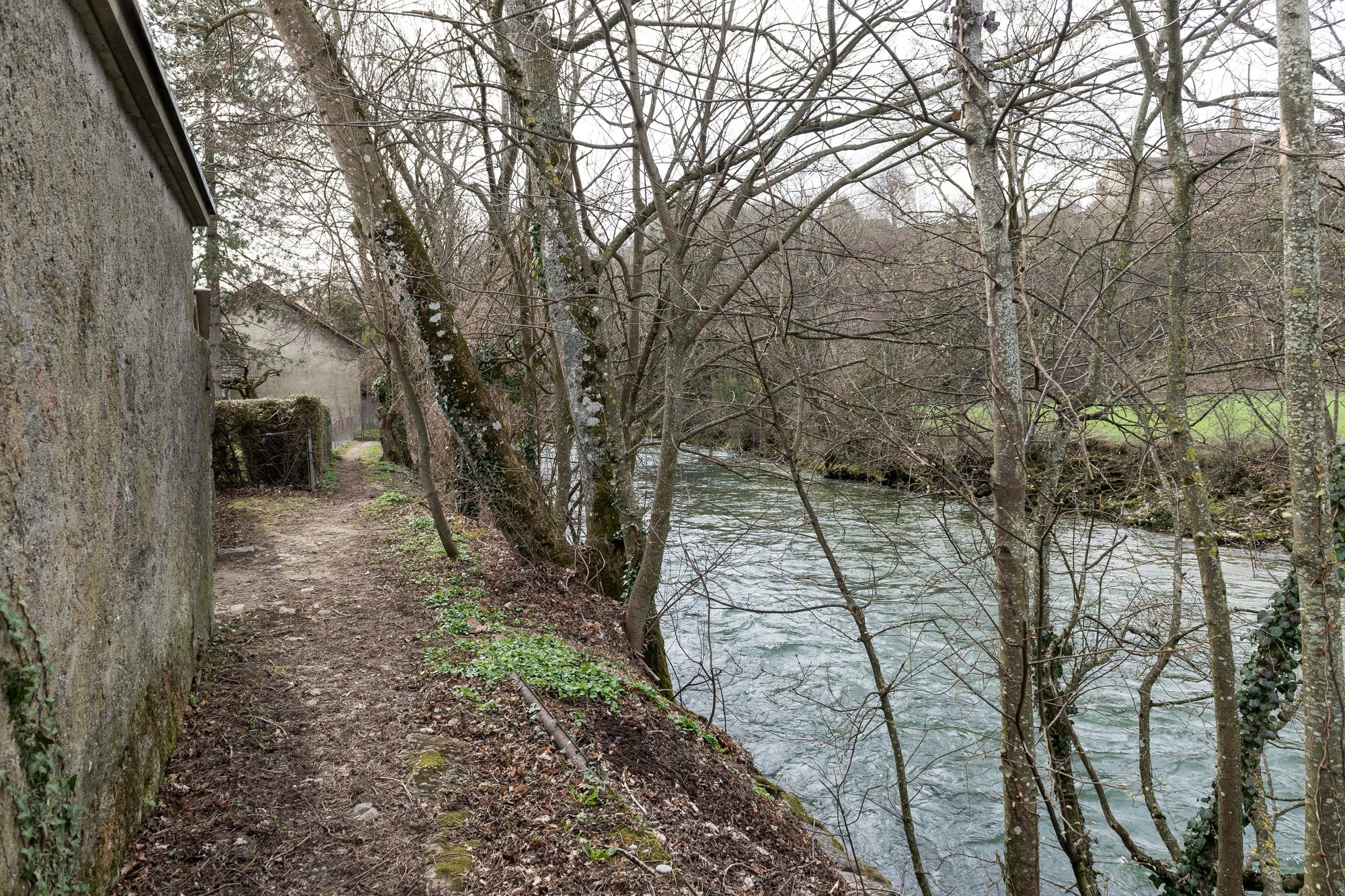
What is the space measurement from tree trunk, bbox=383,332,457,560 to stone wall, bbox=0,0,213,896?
9.20 ft

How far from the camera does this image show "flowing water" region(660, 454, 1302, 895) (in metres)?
5.57

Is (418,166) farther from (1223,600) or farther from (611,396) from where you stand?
(1223,600)

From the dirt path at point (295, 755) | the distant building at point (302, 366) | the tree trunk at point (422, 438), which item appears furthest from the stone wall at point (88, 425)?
the distant building at point (302, 366)

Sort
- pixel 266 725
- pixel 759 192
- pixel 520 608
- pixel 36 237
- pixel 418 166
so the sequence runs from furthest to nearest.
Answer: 1. pixel 418 166
2. pixel 520 608
3. pixel 759 192
4. pixel 266 725
5. pixel 36 237

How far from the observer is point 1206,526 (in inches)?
168

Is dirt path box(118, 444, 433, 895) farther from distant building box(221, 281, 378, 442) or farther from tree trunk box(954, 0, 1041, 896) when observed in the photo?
distant building box(221, 281, 378, 442)

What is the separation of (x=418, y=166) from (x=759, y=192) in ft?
23.0

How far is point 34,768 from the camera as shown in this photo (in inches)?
89.4

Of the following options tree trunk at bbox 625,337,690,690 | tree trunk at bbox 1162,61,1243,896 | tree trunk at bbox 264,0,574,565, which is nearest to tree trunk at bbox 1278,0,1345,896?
tree trunk at bbox 1162,61,1243,896

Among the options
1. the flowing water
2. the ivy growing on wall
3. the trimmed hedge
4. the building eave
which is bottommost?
the flowing water

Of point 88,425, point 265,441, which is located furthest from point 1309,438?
point 265,441

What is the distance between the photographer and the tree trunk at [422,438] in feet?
24.5

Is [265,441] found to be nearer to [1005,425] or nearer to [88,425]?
[88,425]

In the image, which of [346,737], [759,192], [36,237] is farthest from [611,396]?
[36,237]
